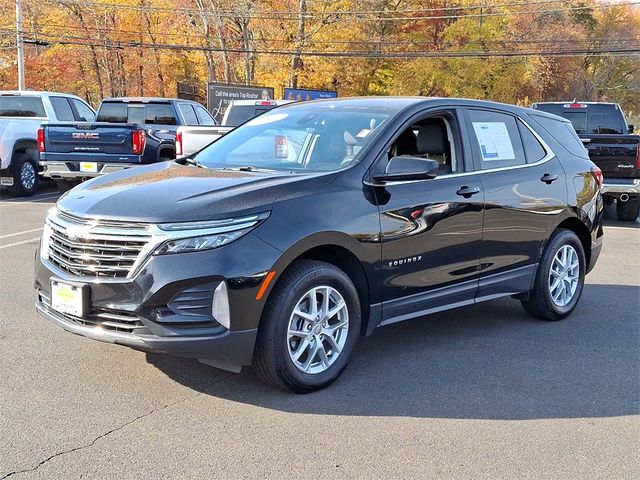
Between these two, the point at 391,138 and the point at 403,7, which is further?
the point at 403,7

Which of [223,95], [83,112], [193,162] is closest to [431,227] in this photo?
[193,162]

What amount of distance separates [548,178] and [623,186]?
23.4 feet

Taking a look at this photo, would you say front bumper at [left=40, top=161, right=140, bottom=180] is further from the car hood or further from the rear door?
the rear door

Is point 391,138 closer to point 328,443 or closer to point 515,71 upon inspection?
point 328,443

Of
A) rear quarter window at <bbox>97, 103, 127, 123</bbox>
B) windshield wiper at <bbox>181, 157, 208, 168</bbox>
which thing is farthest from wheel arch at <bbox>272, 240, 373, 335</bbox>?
rear quarter window at <bbox>97, 103, 127, 123</bbox>

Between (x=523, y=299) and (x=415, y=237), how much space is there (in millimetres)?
1784

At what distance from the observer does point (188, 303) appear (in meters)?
3.71

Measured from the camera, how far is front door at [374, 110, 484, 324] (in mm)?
4562

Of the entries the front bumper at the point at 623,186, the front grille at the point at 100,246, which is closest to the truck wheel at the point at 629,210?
the front bumper at the point at 623,186

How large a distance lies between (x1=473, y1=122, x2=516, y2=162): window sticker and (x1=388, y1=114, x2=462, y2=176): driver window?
261 millimetres

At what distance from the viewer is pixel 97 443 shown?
3451mm

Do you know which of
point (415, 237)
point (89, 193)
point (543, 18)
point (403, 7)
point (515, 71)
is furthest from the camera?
point (543, 18)

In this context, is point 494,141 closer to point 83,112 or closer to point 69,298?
point 69,298

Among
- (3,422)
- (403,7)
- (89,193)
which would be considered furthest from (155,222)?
(403,7)
